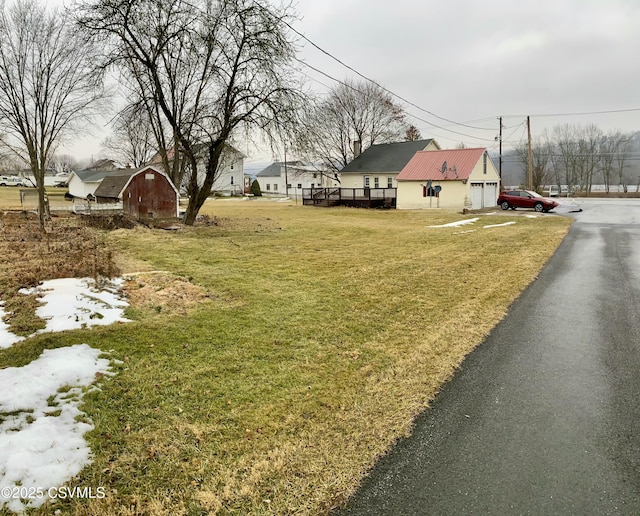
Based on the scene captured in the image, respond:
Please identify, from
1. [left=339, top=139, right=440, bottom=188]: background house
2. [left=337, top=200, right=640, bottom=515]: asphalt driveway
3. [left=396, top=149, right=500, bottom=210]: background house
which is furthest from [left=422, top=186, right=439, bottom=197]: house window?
[left=337, top=200, right=640, bottom=515]: asphalt driveway

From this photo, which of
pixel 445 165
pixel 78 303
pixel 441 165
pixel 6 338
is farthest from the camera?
pixel 441 165

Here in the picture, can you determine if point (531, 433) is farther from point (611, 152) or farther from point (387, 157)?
point (611, 152)

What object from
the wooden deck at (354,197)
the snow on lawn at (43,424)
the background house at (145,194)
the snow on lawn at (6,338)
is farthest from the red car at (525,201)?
the snow on lawn at (6,338)

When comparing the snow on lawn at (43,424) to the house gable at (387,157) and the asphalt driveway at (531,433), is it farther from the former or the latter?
the house gable at (387,157)

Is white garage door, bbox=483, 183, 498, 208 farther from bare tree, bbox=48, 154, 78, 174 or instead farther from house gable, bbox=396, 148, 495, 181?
bare tree, bbox=48, 154, 78, 174

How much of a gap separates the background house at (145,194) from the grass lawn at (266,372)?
37.7ft

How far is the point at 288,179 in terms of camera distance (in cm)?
6981

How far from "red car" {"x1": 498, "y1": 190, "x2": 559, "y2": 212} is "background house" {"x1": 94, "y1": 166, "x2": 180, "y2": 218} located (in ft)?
72.0

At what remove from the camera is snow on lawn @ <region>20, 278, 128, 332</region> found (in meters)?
5.21

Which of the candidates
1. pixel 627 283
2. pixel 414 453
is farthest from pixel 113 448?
pixel 627 283

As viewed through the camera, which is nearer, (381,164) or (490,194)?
(490,194)

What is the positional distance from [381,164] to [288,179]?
99.3 feet

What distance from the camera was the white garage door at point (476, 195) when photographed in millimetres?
30289

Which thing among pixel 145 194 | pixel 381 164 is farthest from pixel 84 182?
pixel 381 164
